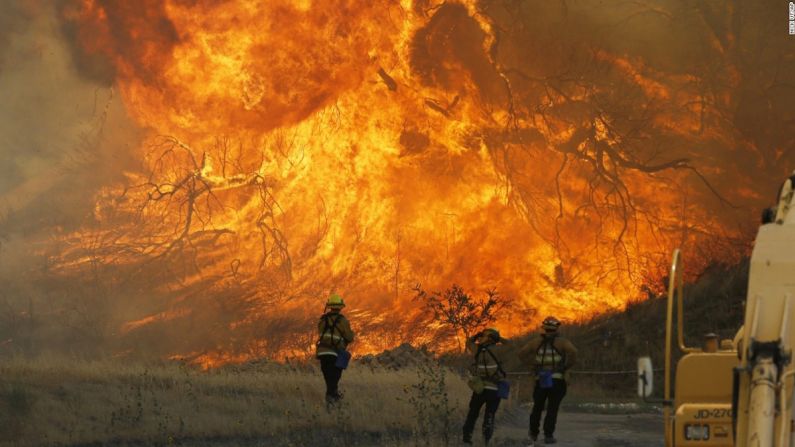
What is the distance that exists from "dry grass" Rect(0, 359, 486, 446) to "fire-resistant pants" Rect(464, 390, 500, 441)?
1.19ft

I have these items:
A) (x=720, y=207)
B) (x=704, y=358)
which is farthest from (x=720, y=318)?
(x=704, y=358)

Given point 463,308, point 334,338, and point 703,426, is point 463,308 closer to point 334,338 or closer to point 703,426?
point 334,338

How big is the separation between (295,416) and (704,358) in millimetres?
9709

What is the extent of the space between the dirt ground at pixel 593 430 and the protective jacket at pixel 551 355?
54.4 inches

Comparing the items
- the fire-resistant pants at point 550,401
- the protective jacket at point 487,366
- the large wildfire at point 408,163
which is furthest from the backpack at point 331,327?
the large wildfire at point 408,163

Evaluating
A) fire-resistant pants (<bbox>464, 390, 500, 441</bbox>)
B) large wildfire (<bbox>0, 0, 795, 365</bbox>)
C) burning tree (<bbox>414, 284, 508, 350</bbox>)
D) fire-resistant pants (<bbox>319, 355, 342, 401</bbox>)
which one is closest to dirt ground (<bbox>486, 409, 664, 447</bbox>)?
fire-resistant pants (<bbox>464, 390, 500, 441</bbox>)

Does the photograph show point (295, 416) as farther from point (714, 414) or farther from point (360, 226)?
point (360, 226)

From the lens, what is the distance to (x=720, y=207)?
38.1 meters

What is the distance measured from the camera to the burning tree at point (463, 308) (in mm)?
35375

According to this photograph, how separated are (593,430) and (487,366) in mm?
4390

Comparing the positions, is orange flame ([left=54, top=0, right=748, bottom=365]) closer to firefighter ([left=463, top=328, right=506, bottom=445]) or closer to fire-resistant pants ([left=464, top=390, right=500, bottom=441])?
fire-resistant pants ([left=464, top=390, right=500, bottom=441])

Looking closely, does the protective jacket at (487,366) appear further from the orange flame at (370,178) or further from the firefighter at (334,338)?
the orange flame at (370,178)

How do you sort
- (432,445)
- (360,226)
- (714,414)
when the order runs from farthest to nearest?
(360,226), (432,445), (714,414)

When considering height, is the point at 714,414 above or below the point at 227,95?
below
